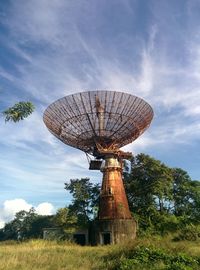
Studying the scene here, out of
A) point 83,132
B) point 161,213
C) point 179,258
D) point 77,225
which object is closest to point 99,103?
point 83,132

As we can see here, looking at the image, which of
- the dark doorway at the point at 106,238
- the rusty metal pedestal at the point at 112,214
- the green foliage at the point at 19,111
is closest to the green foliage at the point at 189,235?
the rusty metal pedestal at the point at 112,214

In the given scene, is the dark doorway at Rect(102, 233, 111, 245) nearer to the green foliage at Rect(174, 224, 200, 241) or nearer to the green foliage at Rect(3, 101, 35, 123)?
the green foliage at Rect(174, 224, 200, 241)

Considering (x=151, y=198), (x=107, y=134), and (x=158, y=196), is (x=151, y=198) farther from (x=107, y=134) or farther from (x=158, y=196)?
(x=107, y=134)

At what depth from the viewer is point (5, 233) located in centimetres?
13662

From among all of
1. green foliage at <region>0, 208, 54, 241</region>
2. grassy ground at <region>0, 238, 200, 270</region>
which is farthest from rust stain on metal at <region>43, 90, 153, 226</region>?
green foliage at <region>0, 208, 54, 241</region>

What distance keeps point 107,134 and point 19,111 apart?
107 ft

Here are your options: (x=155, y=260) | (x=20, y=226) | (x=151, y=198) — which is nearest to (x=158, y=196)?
(x=151, y=198)

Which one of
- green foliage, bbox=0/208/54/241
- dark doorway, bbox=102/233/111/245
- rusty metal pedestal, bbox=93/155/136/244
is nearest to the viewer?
rusty metal pedestal, bbox=93/155/136/244

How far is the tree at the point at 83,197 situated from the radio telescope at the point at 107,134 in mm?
9191

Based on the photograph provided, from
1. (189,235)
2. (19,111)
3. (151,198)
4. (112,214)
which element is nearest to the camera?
(19,111)

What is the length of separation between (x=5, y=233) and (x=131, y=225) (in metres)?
102

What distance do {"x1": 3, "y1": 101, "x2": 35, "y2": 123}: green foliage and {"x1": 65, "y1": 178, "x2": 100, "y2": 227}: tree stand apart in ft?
136

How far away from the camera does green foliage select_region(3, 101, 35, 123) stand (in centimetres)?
1689

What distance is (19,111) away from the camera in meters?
17.0
